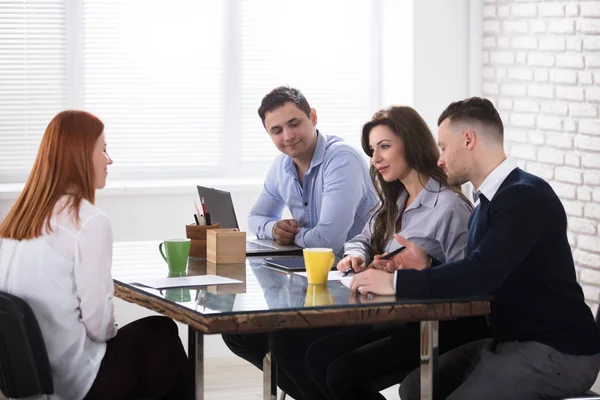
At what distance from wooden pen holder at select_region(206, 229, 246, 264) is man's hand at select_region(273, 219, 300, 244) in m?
0.47

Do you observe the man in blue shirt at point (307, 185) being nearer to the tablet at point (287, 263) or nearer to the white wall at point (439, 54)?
the tablet at point (287, 263)

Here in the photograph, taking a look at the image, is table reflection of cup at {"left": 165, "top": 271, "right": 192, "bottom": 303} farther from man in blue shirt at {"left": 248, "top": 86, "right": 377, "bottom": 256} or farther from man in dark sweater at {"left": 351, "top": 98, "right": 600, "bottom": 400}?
man in blue shirt at {"left": 248, "top": 86, "right": 377, "bottom": 256}

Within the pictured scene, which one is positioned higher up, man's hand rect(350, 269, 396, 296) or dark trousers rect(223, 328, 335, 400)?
man's hand rect(350, 269, 396, 296)

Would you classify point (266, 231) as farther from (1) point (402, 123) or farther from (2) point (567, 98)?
(2) point (567, 98)

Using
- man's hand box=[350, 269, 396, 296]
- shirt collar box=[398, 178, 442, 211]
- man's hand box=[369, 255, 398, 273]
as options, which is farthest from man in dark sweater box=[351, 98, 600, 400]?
shirt collar box=[398, 178, 442, 211]

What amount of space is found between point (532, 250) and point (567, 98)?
210 cm

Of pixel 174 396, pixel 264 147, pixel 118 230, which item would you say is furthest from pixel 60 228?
pixel 264 147

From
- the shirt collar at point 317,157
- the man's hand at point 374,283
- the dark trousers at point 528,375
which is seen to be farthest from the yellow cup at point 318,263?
the shirt collar at point 317,157

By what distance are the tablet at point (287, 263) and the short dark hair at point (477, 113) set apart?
638mm

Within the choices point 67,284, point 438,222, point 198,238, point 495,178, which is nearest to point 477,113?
point 495,178

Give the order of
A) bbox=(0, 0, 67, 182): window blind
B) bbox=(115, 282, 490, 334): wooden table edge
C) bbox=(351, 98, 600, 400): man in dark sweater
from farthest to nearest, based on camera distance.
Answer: bbox=(0, 0, 67, 182): window blind, bbox=(351, 98, 600, 400): man in dark sweater, bbox=(115, 282, 490, 334): wooden table edge

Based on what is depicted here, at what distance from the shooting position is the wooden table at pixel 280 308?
2.35 metres

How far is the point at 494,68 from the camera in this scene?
5.22m

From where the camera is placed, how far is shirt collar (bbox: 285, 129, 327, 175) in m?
3.95
